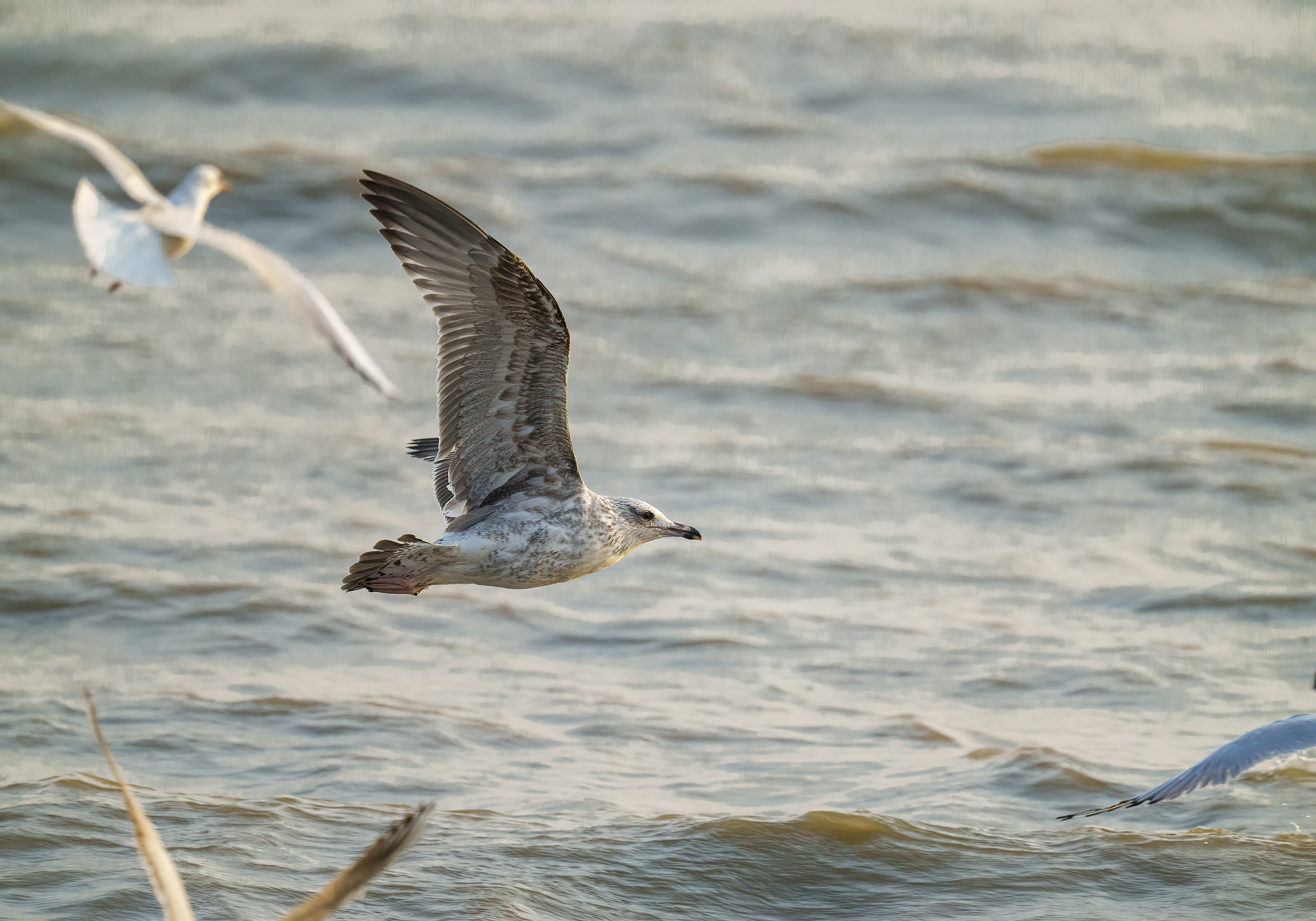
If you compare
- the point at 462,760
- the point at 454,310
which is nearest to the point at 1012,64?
the point at 462,760

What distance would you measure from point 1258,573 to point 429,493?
4.32m

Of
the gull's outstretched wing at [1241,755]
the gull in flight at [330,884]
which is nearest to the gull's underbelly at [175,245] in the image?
the gull in flight at [330,884]

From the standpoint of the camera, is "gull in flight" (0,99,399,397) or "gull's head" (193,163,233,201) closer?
"gull in flight" (0,99,399,397)

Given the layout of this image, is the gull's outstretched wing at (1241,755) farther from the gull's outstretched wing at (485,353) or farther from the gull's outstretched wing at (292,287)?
the gull's outstretched wing at (292,287)

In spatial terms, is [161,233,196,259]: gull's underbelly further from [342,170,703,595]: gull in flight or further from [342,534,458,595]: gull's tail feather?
[342,534,458,595]: gull's tail feather

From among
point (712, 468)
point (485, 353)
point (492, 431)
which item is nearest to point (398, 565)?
point (492, 431)

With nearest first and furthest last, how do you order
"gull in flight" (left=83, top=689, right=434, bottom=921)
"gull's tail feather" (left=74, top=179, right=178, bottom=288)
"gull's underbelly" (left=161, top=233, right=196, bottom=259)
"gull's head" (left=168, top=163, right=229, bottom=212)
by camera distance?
"gull in flight" (left=83, top=689, right=434, bottom=921) < "gull's tail feather" (left=74, top=179, right=178, bottom=288) < "gull's underbelly" (left=161, top=233, right=196, bottom=259) < "gull's head" (left=168, top=163, right=229, bottom=212)

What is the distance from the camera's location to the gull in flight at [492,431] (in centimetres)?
473

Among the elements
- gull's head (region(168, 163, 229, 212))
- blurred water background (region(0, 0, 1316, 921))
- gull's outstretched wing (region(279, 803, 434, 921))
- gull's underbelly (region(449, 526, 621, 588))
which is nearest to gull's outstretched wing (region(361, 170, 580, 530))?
gull's underbelly (region(449, 526, 621, 588))

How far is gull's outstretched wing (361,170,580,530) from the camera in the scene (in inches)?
186

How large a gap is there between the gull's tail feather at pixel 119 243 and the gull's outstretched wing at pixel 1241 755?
3.24m

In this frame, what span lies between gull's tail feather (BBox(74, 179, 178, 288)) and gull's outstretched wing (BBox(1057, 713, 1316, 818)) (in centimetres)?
324

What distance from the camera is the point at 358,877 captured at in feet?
10.0

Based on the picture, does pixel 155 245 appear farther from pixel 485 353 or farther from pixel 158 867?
pixel 158 867
